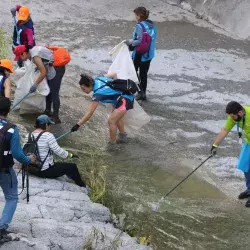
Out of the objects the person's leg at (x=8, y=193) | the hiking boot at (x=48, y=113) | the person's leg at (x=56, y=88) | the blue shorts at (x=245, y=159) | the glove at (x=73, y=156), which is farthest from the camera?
the hiking boot at (x=48, y=113)

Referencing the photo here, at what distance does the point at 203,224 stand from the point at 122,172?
54.8 inches

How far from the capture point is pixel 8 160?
4543 mm

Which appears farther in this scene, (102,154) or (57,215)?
(102,154)

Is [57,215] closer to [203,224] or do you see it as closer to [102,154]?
[203,224]

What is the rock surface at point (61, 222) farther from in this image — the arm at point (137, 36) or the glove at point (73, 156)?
the arm at point (137, 36)

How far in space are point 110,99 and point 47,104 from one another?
1.14m

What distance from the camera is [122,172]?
7.13m

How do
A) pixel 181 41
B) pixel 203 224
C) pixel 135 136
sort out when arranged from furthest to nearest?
pixel 181 41
pixel 135 136
pixel 203 224

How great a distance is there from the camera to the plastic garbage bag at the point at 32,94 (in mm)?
7953

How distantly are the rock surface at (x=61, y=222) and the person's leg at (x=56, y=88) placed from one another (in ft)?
6.40

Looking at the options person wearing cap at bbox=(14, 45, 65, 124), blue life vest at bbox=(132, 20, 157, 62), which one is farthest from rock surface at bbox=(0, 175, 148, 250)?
blue life vest at bbox=(132, 20, 157, 62)

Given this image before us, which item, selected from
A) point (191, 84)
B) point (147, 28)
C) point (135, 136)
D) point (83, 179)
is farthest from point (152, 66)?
point (83, 179)

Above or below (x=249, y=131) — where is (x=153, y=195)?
below

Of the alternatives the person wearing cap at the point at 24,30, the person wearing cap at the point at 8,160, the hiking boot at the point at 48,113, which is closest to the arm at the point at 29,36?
the person wearing cap at the point at 24,30
